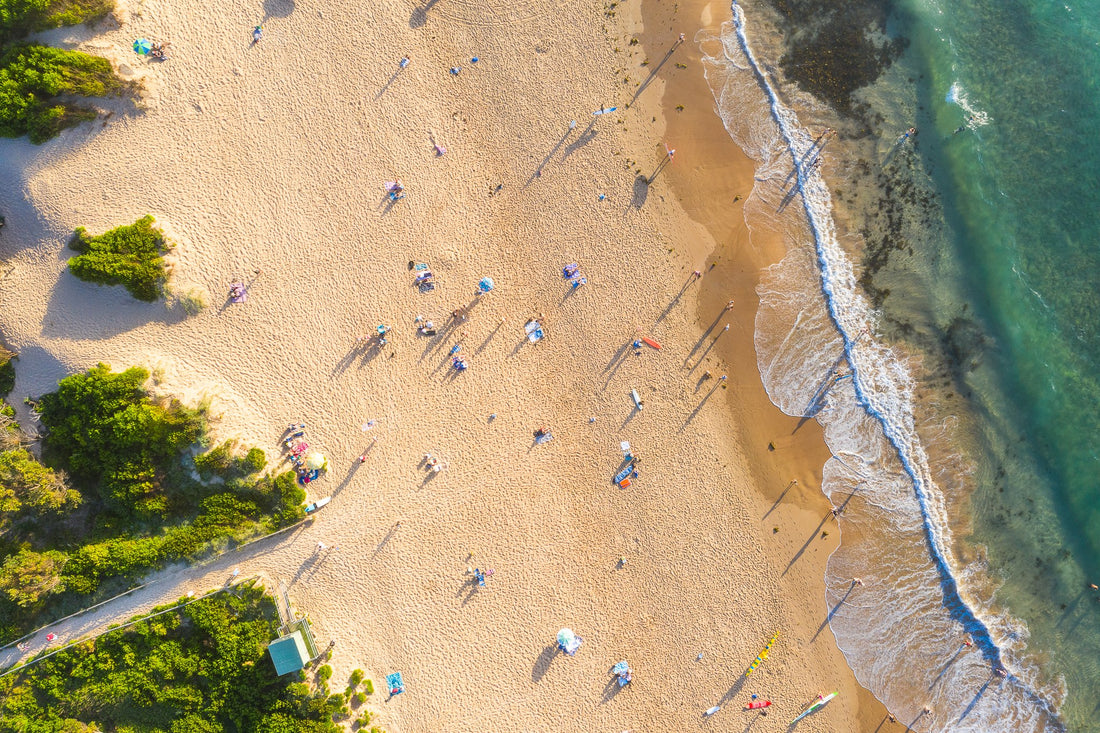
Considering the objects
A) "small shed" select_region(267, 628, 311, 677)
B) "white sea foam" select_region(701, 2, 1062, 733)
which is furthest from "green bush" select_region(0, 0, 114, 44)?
"small shed" select_region(267, 628, 311, 677)

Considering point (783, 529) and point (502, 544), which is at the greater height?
point (783, 529)

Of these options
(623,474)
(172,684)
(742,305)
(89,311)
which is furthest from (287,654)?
(742,305)

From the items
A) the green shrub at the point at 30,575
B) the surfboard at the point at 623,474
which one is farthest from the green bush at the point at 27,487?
the surfboard at the point at 623,474

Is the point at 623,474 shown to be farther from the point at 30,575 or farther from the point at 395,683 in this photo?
the point at 30,575

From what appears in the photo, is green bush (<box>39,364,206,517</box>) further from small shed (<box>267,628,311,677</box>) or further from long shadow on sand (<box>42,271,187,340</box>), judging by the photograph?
small shed (<box>267,628,311,677</box>)

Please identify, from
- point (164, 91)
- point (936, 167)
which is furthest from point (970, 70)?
point (164, 91)

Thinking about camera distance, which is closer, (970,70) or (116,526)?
(116,526)

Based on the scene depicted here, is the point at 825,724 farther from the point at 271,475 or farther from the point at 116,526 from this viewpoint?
the point at 116,526
